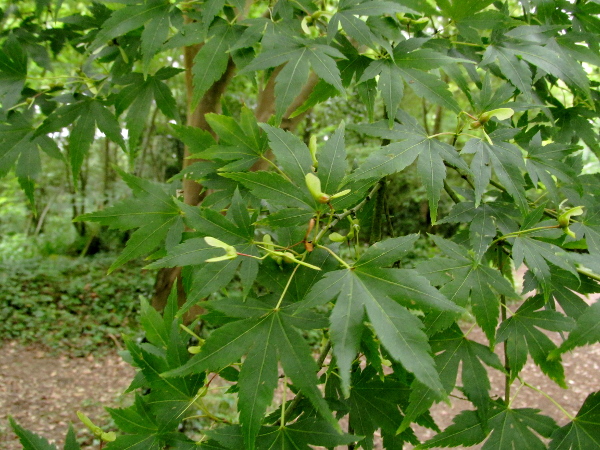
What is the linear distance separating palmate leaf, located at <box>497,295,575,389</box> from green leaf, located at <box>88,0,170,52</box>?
112 cm

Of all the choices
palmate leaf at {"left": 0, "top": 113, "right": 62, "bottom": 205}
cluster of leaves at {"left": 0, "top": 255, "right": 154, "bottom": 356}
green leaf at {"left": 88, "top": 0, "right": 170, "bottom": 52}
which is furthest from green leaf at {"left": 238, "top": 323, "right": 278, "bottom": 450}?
cluster of leaves at {"left": 0, "top": 255, "right": 154, "bottom": 356}

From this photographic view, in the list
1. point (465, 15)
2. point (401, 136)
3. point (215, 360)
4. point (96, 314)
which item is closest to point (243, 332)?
point (215, 360)

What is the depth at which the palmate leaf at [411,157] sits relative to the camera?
799 millimetres

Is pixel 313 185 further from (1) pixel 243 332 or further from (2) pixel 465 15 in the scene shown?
(2) pixel 465 15

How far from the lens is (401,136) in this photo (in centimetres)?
90

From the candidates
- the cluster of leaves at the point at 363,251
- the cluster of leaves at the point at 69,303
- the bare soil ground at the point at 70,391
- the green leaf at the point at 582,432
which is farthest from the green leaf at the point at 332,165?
the cluster of leaves at the point at 69,303

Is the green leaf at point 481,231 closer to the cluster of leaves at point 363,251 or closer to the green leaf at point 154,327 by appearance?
the cluster of leaves at point 363,251

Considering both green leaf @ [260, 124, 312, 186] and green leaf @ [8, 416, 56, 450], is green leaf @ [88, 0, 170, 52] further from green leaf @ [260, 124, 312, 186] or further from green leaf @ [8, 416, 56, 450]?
green leaf @ [8, 416, 56, 450]

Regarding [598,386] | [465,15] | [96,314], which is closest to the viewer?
[465,15]

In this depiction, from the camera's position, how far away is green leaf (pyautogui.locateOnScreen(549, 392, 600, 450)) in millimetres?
895

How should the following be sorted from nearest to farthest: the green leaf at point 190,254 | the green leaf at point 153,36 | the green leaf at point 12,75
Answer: the green leaf at point 190,254 → the green leaf at point 153,36 → the green leaf at point 12,75

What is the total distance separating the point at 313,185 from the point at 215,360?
1.06 feet

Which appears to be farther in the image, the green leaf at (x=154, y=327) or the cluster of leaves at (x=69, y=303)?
the cluster of leaves at (x=69, y=303)

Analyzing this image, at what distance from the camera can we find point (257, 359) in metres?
0.72
